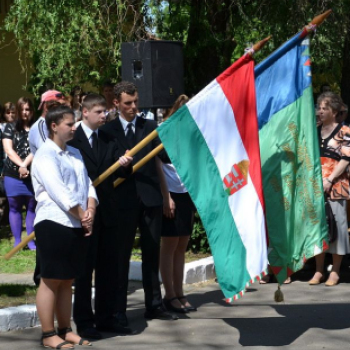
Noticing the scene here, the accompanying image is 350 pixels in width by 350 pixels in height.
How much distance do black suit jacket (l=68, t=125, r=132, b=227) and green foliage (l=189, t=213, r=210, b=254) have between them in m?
4.02

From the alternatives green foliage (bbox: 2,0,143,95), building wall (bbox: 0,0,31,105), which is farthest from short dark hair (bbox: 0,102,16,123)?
building wall (bbox: 0,0,31,105)

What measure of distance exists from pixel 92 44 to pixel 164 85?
2.39 metres

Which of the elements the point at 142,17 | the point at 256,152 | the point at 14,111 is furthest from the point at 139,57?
the point at 256,152

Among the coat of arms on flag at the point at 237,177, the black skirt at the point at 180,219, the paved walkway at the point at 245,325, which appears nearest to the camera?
the coat of arms on flag at the point at 237,177

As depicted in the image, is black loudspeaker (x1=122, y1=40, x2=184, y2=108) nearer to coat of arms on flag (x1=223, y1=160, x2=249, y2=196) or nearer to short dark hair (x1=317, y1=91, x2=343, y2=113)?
short dark hair (x1=317, y1=91, x2=343, y2=113)

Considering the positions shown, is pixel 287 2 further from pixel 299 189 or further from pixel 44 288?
pixel 44 288

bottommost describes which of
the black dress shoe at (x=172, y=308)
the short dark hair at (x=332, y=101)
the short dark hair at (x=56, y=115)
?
the black dress shoe at (x=172, y=308)

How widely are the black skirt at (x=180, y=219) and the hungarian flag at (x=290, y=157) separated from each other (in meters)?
1.12

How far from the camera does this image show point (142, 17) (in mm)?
11844

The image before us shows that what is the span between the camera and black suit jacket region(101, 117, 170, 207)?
7.73 m

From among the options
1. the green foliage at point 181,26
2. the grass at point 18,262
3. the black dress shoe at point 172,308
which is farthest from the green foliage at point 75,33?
the black dress shoe at point 172,308

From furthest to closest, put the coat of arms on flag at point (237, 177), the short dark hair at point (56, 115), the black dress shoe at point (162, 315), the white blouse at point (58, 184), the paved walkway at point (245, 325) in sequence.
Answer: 1. the black dress shoe at point (162, 315)
2. the paved walkway at point (245, 325)
3. the coat of arms on flag at point (237, 177)
4. the short dark hair at point (56, 115)
5. the white blouse at point (58, 184)

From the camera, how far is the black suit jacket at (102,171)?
7320mm

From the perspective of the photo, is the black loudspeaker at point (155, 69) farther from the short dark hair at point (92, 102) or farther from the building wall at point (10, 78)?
the building wall at point (10, 78)
